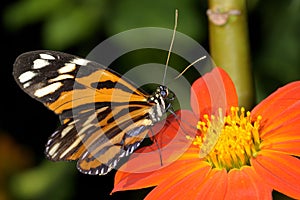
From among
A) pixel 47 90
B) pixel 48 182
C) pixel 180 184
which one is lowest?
pixel 48 182

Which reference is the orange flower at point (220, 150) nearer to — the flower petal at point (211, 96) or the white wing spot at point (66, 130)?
the flower petal at point (211, 96)

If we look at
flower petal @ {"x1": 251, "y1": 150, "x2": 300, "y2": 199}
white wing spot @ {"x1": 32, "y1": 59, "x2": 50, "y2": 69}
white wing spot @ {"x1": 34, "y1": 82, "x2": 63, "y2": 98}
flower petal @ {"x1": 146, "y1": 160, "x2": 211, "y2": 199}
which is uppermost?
white wing spot @ {"x1": 32, "y1": 59, "x2": 50, "y2": 69}

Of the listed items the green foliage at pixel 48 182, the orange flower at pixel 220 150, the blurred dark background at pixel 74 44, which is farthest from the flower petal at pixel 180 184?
the green foliage at pixel 48 182

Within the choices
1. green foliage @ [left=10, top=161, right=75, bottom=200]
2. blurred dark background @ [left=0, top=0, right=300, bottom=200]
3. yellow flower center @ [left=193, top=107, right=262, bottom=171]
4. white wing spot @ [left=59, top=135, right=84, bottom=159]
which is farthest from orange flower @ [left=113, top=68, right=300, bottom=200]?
green foliage @ [left=10, top=161, right=75, bottom=200]

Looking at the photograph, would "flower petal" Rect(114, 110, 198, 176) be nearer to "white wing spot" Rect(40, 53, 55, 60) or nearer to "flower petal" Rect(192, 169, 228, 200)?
"flower petal" Rect(192, 169, 228, 200)

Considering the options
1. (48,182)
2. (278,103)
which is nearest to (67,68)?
(278,103)

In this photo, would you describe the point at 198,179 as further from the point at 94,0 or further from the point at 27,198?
the point at 27,198

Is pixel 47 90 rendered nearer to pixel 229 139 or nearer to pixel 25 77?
pixel 25 77
